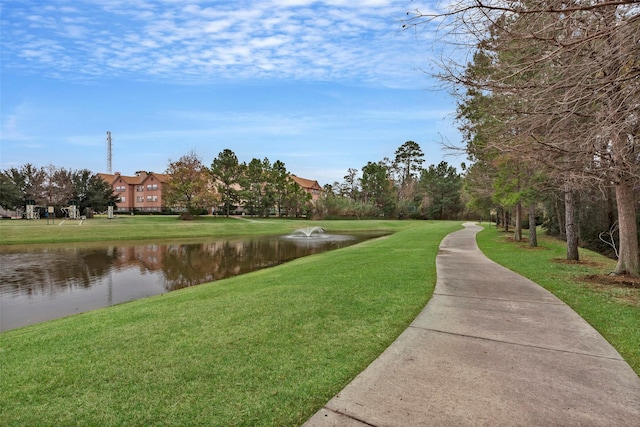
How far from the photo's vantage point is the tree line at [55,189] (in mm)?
43725

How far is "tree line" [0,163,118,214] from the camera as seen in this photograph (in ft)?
143

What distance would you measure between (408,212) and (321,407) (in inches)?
2520

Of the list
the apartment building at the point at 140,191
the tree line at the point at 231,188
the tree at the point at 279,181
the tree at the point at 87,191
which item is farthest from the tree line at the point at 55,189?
the tree at the point at 279,181

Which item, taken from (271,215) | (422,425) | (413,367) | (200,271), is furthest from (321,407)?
(271,215)

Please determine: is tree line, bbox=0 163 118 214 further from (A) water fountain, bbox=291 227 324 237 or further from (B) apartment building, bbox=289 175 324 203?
(B) apartment building, bbox=289 175 324 203

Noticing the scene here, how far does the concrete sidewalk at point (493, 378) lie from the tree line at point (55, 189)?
50137 mm

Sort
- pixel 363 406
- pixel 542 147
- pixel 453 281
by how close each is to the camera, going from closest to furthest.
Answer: pixel 363 406, pixel 542 147, pixel 453 281

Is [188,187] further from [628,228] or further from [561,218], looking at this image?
[628,228]

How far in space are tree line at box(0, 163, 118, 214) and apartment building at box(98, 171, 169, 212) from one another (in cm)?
1531

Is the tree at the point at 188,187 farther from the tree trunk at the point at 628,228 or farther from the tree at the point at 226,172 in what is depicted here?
the tree trunk at the point at 628,228

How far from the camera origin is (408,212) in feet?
211

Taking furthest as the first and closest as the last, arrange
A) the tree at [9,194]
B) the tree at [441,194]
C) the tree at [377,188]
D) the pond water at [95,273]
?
the tree at [377,188] → the tree at [441,194] → the tree at [9,194] → the pond water at [95,273]

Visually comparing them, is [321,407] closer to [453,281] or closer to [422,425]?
[422,425]

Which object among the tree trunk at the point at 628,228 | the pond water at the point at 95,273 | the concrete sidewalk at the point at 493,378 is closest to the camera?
the concrete sidewalk at the point at 493,378
